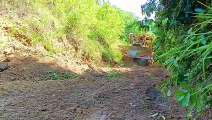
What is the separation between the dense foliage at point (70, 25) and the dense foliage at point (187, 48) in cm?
407

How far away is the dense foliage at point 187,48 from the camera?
36.0 inches

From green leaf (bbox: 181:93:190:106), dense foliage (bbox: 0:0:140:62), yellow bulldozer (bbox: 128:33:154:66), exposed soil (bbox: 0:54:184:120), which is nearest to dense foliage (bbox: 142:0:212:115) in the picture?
green leaf (bbox: 181:93:190:106)

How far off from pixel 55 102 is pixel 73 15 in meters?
5.19

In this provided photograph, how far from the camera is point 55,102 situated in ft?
10.8

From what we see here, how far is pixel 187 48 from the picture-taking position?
0.87 meters

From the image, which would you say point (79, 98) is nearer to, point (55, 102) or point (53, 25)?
point (55, 102)

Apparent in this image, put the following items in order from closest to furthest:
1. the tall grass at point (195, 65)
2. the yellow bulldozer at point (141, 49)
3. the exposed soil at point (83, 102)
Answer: the tall grass at point (195, 65) < the exposed soil at point (83, 102) < the yellow bulldozer at point (141, 49)

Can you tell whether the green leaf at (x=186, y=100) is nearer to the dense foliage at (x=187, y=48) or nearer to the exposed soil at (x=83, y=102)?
the dense foliage at (x=187, y=48)

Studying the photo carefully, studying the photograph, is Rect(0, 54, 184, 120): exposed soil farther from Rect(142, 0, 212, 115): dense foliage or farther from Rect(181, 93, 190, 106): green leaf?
Rect(181, 93, 190, 106): green leaf

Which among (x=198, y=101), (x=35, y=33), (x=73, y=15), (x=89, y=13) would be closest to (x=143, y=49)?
(x=89, y=13)

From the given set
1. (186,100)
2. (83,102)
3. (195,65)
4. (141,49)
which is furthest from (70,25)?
(186,100)

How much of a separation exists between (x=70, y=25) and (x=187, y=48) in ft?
25.3

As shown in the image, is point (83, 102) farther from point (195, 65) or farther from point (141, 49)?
point (141, 49)

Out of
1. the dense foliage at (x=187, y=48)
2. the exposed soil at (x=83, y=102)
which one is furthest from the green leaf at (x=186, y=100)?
the exposed soil at (x=83, y=102)
